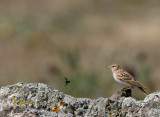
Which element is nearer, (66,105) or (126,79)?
(66,105)

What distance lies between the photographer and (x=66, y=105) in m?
5.97

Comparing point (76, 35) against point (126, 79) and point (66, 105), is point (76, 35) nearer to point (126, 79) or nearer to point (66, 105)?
point (126, 79)

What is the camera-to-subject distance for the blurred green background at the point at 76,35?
57.4ft

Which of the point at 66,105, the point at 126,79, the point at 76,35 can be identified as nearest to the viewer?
the point at 66,105

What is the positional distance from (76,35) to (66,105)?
61.9ft

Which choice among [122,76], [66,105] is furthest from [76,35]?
[66,105]

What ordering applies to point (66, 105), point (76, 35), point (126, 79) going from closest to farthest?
point (66, 105) → point (126, 79) → point (76, 35)

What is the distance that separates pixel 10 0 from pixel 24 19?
4.57 meters

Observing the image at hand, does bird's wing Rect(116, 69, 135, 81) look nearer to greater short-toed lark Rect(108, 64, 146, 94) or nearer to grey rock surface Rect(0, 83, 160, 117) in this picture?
greater short-toed lark Rect(108, 64, 146, 94)

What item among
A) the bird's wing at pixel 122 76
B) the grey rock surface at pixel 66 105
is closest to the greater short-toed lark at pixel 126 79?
the bird's wing at pixel 122 76

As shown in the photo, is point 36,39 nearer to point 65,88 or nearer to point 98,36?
point 98,36

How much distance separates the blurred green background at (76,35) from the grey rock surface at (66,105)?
663 cm

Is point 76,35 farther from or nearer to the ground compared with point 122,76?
farther from the ground

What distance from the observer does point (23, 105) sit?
595 centimetres
